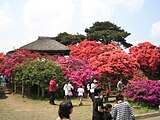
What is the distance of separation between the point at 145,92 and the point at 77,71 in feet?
22.7

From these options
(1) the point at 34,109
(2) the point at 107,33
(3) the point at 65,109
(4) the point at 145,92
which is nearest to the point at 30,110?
(1) the point at 34,109

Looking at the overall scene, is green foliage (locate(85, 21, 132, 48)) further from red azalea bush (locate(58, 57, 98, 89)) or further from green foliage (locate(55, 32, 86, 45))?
red azalea bush (locate(58, 57, 98, 89))

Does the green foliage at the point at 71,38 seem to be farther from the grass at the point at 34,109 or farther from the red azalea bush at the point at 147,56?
the grass at the point at 34,109

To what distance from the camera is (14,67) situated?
24891 millimetres

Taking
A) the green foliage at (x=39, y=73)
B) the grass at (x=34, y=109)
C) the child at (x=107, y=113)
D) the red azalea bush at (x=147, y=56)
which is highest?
the red azalea bush at (x=147, y=56)

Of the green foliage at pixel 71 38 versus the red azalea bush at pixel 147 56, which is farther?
the green foliage at pixel 71 38

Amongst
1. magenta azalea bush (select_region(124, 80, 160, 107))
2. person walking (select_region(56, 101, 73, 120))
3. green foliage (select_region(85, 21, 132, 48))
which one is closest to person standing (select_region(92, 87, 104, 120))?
person walking (select_region(56, 101, 73, 120))

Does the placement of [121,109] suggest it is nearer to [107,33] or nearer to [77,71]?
[77,71]

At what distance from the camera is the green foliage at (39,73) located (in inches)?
879

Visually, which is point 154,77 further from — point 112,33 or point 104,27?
point 104,27

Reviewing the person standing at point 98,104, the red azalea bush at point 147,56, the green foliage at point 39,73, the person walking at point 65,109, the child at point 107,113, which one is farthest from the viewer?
the red azalea bush at point 147,56

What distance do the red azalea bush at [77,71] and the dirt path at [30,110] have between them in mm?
2201

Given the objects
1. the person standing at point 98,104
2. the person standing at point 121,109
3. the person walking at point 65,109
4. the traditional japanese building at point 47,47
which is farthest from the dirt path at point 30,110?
the person walking at point 65,109

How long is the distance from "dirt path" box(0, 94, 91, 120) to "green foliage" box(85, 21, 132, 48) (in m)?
25.8
